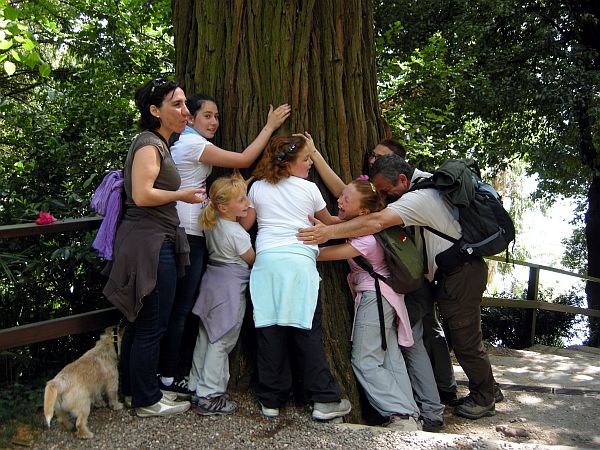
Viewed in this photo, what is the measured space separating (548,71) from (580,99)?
27.0 inches

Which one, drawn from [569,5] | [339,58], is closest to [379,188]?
[339,58]

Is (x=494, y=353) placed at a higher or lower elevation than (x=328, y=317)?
lower

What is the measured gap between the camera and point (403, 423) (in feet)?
12.3

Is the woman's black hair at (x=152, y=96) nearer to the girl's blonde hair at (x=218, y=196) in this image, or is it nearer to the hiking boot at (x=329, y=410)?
the girl's blonde hair at (x=218, y=196)

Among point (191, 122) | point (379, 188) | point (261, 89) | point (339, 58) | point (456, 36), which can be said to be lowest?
point (379, 188)

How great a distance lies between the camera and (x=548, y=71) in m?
9.78

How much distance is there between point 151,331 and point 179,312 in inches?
12.9

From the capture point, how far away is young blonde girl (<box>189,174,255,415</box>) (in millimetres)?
3666

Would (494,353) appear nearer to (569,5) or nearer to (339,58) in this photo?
(339,58)

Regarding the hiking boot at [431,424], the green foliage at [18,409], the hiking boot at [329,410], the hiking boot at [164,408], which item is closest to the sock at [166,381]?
the hiking boot at [164,408]

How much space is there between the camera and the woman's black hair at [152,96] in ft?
11.4

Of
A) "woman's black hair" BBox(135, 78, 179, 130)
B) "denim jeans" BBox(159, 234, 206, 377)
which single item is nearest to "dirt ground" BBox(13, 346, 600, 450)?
"denim jeans" BBox(159, 234, 206, 377)

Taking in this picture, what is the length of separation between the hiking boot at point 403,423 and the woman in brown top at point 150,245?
49.5 inches

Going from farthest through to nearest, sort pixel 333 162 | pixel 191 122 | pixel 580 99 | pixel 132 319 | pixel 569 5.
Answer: pixel 569 5 < pixel 580 99 < pixel 333 162 < pixel 191 122 < pixel 132 319
